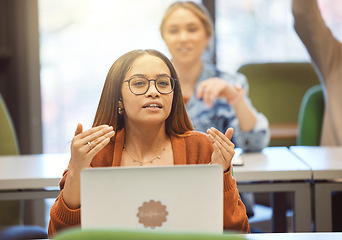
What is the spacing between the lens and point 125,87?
127cm

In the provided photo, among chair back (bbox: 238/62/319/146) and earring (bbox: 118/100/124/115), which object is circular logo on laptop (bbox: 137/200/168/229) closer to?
earring (bbox: 118/100/124/115)

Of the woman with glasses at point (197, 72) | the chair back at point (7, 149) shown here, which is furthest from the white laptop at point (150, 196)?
the chair back at point (7, 149)

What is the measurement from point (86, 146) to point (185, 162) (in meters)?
0.28

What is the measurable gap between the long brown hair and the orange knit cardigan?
0.04 meters

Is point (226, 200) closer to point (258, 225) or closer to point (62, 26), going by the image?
point (258, 225)

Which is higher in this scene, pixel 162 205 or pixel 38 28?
pixel 38 28

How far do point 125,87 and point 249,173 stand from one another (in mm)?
765

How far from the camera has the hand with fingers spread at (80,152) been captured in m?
1.14

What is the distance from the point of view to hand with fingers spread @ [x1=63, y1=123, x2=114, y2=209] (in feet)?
3.73

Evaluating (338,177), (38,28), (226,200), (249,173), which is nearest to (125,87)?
(226,200)

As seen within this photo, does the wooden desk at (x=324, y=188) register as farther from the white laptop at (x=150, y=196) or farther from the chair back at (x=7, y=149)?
the chair back at (x=7, y=149)

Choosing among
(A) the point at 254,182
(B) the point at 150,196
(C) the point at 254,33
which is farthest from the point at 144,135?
(C) the point at 254,33

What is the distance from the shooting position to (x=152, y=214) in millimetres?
944

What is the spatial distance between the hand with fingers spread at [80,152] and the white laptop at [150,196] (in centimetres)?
21
